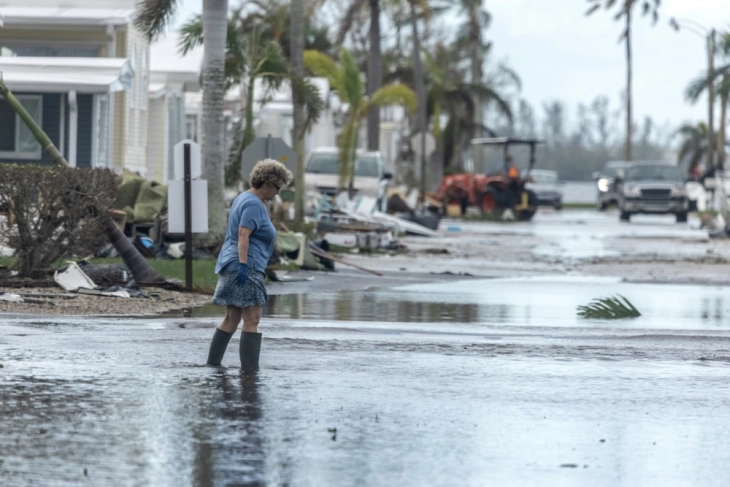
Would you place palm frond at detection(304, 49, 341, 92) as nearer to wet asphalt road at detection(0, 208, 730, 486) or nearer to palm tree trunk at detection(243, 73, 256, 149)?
palm tree trunk at detection(243, 73, 256, 149)

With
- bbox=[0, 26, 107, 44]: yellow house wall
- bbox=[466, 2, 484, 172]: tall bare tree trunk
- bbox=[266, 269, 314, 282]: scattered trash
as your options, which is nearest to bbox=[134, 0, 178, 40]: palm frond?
bbox=[266, 269, 314, 282]: scattered trash

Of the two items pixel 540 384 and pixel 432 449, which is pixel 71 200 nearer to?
pixel 540 384

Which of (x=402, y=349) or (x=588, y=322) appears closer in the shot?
(x=402, y=349)

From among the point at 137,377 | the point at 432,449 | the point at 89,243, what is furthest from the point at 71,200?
the point at 432,449

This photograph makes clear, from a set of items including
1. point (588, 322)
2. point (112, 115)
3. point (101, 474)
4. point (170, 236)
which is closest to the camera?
point (101, 474)

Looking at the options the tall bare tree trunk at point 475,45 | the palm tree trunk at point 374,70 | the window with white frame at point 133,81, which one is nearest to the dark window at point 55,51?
the window with white frame at point 133,81

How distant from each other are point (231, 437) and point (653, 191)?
48992 millimetres

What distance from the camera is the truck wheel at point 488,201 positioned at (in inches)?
2202

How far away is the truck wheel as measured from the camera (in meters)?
55.9

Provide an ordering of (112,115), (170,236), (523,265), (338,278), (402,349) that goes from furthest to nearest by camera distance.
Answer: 1. (112,115)
2. (523,265)
3. (170,236)
4. (338,278)
5. (402,349)

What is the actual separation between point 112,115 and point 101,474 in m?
29.2

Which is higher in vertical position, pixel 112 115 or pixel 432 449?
pixel 112 115

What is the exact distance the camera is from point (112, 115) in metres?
36.0

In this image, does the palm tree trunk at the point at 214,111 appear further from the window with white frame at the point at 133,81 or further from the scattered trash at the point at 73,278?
the window with white frame at the point at 133,81
